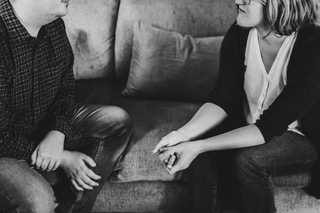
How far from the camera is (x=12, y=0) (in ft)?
5.39

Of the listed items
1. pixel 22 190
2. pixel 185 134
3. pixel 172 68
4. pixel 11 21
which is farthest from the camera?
pixel 172 68

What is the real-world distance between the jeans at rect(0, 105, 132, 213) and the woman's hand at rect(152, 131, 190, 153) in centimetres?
20

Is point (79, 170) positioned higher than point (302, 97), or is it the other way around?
point (302, 97)

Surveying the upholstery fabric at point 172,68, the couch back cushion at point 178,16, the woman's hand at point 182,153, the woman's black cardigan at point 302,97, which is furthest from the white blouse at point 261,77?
the couch back cushion at point 178,16

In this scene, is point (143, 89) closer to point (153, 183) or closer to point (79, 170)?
point (153, 183)

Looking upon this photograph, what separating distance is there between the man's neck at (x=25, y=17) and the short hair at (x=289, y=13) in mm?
764

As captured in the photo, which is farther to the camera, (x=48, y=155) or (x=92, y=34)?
(x=92, y=34)

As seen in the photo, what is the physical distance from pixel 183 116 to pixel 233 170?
405 millimetres

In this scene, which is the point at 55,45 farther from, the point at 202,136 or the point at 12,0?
the point at 202,136

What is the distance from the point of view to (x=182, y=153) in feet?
5.42

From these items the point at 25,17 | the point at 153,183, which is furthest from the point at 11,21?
the point at 153,183

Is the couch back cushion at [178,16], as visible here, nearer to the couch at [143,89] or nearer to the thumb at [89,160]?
the couch at [143,89]

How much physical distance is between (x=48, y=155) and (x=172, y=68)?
724mm

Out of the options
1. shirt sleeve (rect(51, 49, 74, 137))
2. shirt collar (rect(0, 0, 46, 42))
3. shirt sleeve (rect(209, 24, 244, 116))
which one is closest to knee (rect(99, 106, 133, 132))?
shirt sleeve (rect(51, 49, 74, 137))
